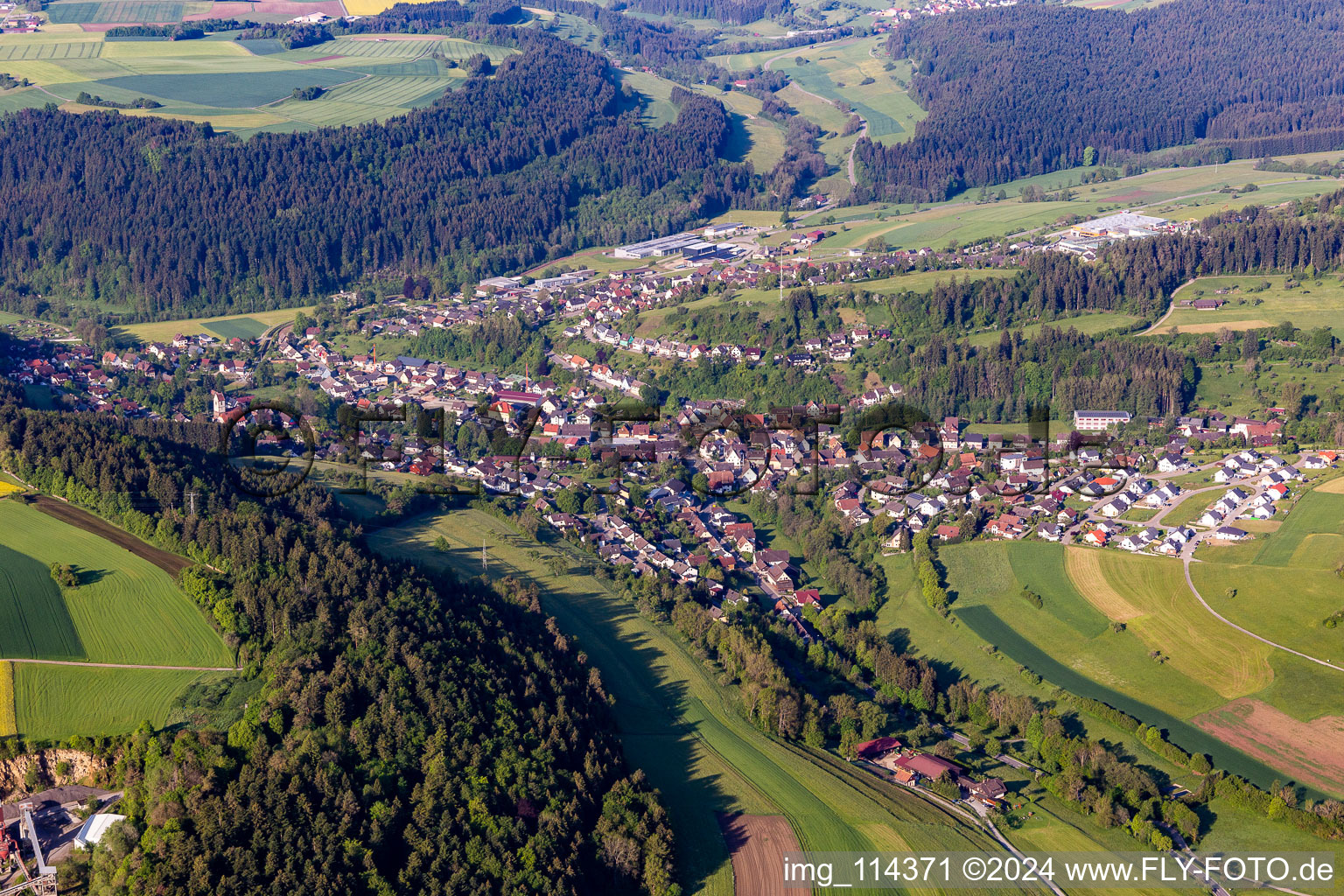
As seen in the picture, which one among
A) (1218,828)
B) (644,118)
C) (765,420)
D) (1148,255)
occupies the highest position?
(644,118)

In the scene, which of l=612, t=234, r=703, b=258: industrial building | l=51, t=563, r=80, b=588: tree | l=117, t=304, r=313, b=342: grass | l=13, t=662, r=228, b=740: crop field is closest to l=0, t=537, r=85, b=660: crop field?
l=51, t=563, r=80, b=588: tree

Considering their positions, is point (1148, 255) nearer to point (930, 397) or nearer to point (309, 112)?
point (930, 397)

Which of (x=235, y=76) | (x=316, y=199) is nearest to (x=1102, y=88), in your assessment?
(x=316, y=199)

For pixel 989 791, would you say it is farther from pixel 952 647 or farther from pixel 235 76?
pixel 235 76

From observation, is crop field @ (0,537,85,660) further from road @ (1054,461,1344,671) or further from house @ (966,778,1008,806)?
road @ (1054,461,1344,671)

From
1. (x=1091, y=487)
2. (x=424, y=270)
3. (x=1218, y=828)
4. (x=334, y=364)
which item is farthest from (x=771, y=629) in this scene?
(x=424, y=270)

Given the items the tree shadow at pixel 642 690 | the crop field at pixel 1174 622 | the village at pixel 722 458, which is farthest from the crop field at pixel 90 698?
the crop field at pixel 1174 622
